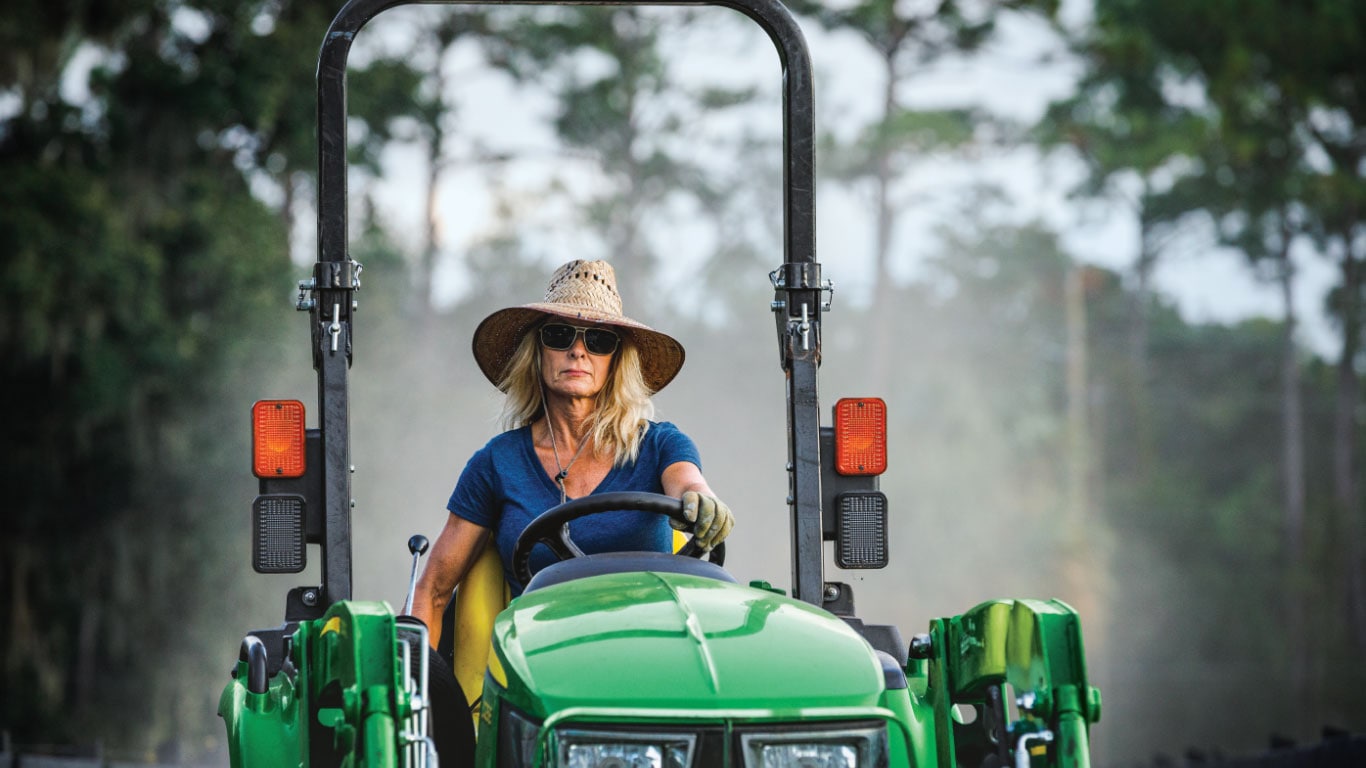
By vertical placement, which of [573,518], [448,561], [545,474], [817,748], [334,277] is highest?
[334,277]

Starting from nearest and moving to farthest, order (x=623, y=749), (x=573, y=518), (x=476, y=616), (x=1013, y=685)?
(x=623, y=749), (x=1013, y=685), (x=573, y=518), (x=476, y=616)

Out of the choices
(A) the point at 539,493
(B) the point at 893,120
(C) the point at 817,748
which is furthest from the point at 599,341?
(B) the point at 893,120

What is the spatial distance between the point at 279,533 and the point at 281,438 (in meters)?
0.21

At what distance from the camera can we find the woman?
12.7 feet

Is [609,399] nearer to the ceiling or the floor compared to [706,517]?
nearer to the ceiling

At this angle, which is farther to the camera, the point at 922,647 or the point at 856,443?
the point at 856,443

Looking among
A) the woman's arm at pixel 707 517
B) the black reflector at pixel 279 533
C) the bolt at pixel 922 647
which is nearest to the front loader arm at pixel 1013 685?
the bolt at pixel 922 647

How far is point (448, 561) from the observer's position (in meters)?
3.93

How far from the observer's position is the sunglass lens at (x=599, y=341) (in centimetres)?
408

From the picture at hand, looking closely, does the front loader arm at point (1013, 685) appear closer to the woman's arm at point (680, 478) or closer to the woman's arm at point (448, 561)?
the woman's arm at point (680, 478)

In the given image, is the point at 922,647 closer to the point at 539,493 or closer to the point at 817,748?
the point at 817,748

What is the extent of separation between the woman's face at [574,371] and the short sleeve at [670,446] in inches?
7.5

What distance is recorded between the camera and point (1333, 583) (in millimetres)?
32125

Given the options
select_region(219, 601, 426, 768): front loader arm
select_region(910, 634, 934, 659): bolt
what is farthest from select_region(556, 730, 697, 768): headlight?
select_region(910, 634, 934, 659): bolt
